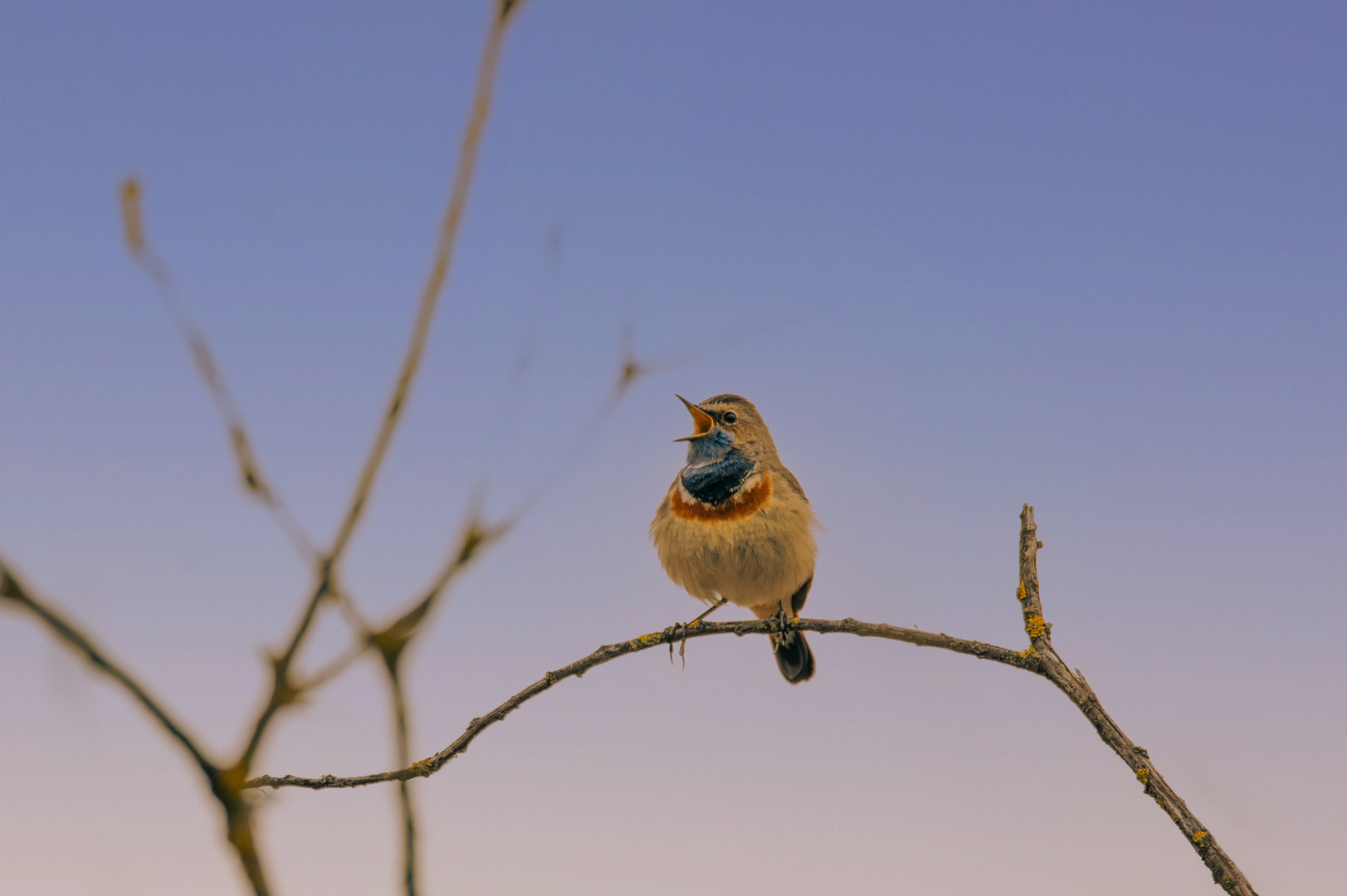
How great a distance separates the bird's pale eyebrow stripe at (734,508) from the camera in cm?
704

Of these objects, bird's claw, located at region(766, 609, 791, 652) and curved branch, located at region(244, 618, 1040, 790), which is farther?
bird's claw, located at region(766, 609, 791, 652)

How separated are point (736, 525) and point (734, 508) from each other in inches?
5.3

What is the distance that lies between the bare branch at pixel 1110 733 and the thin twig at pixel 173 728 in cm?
373

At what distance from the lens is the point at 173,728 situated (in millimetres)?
1252

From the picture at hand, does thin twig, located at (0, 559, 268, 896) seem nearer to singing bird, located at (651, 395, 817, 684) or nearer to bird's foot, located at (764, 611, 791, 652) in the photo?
bird's foot, located at (764, 611, 791, 652)

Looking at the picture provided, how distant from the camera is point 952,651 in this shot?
14.8ft

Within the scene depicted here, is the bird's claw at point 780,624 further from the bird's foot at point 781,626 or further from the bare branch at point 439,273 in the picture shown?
the bare branch at point 439,273

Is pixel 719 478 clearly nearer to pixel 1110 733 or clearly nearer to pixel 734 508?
pixel 734 508

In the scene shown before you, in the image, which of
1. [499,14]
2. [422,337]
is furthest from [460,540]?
[499,14]

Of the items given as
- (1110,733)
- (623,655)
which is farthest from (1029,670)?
(623,655)

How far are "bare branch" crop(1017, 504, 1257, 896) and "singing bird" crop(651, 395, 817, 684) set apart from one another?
2267 millimetres

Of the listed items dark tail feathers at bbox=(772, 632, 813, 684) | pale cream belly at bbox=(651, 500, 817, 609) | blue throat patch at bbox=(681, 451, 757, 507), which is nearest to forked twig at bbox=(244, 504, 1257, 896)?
pale cream belly at bbox=(651, 500, 817, 609)

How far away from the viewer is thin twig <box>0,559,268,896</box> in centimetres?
116

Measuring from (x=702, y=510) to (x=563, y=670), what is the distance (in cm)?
281
